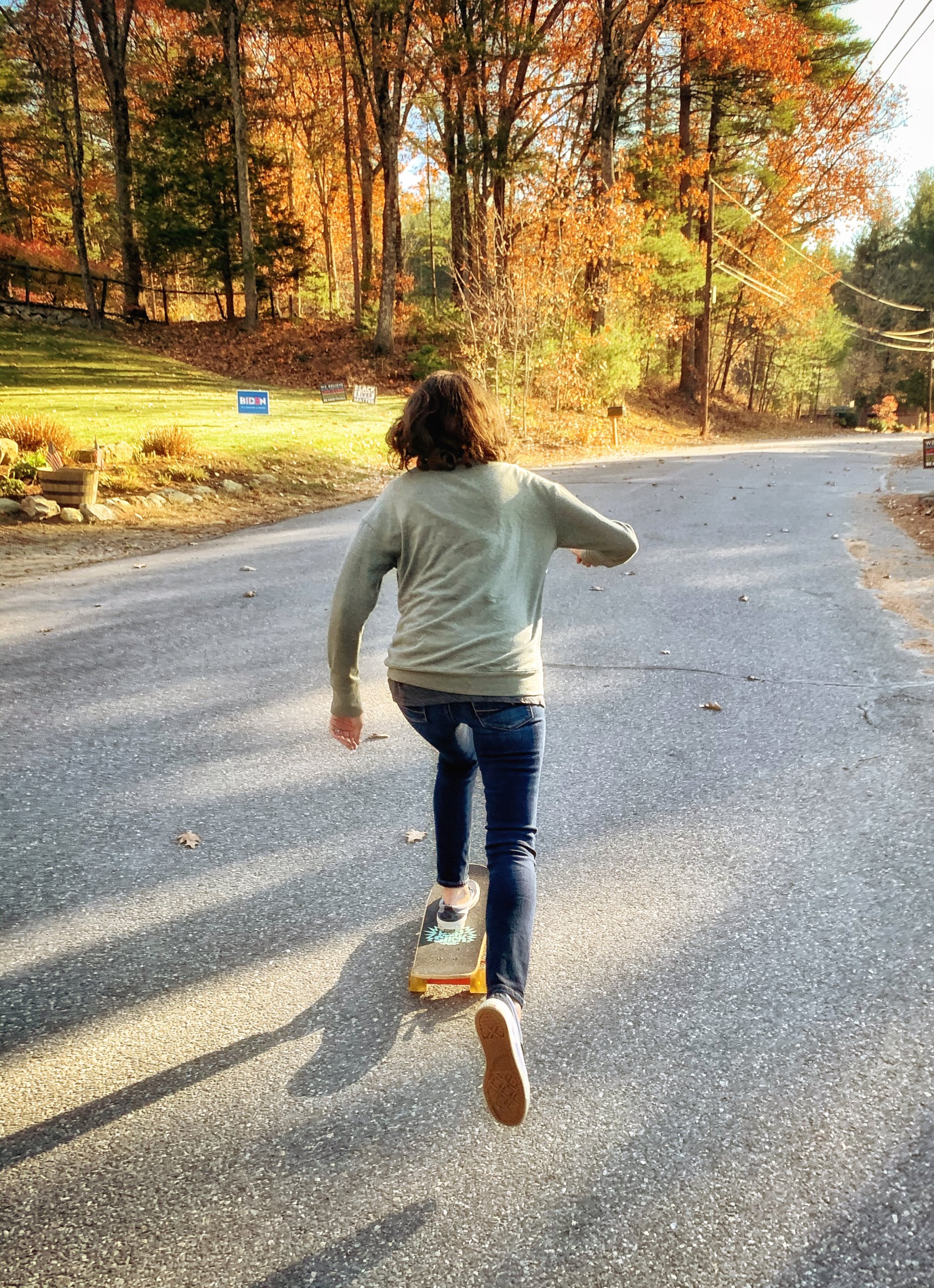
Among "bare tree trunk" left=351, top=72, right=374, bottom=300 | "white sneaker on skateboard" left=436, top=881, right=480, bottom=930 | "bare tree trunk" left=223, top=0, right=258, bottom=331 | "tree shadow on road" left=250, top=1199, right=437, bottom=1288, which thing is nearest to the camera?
"tree shadow on road" left=250, top=1199, right=437, bottom=1288

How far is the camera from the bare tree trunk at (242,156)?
2561 cm

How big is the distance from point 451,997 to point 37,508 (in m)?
9.06

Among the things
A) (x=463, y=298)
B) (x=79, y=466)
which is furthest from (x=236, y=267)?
(x=79, y=466)

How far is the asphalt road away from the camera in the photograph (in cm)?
182

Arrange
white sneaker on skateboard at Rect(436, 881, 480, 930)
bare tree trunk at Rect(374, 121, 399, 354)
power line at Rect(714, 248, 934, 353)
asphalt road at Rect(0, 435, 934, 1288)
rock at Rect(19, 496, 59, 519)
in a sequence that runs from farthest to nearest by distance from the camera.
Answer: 1. power line at Rect(714, 248, 934, 353)
2. bare tree trunk at Rect(374, 121, 399, 354)
3. rock at Rect(19, 496, 59, 519)
4. white sneaker on skateboard at Rect(436, 881, 480, 930)
5. asphalt road at Rect(0, 435, 934, 1288)

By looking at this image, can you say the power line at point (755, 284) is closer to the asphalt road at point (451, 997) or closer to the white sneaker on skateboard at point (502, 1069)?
the asphalt road at point (451, 997)

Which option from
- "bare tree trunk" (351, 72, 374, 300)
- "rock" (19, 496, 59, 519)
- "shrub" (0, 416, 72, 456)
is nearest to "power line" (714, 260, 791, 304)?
"bare tree trunk" (351, 72, 374, 300)

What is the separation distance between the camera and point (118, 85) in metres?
27.7

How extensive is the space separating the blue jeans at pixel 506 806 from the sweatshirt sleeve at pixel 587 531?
1.60ft

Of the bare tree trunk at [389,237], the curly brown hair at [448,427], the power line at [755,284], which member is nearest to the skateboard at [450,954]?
the curly brown hair at [448,427]

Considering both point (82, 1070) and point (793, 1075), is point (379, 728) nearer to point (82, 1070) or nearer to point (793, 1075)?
point (82, 1070)

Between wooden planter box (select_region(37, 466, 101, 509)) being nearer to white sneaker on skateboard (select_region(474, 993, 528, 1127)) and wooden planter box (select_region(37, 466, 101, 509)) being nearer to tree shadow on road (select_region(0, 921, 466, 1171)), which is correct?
tree shadow on road (select_region(0, 921, 466, 1171))

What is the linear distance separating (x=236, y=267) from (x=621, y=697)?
2712cm

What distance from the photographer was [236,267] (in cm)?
2761
